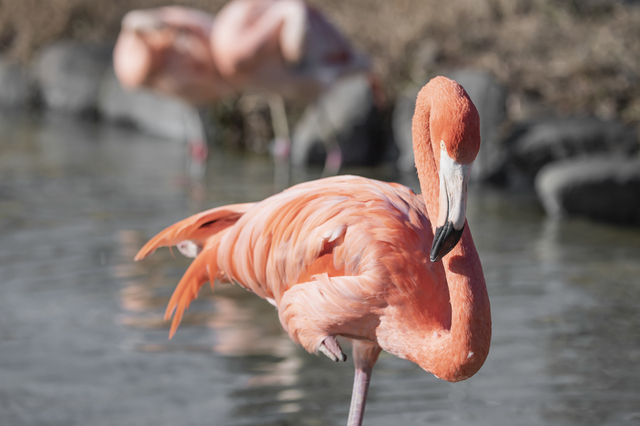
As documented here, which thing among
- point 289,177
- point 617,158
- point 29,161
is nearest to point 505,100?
point 617,158

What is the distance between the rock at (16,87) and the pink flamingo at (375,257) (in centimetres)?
967

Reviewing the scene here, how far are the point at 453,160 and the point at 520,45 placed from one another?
663 centimetres

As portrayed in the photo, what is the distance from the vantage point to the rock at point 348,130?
7.70 m

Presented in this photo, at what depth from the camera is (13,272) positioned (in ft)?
13.2

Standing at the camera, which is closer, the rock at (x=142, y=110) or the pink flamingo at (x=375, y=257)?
the pink flamingo at (x=375, y=257)

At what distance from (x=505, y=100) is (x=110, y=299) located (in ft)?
15.2

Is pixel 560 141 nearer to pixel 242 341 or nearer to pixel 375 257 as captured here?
pixel 242 341

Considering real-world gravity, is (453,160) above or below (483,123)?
above

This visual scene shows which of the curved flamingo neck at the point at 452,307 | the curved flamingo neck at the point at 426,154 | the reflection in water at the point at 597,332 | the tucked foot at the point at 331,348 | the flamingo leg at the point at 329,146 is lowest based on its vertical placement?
the reflection in water at the point at 597,332

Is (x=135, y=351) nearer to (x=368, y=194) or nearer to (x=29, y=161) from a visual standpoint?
(x=368, y=194)

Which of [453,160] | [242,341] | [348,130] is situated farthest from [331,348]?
[348,130]

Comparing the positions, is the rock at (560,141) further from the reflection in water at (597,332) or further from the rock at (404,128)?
the reflection in water at (597,332)

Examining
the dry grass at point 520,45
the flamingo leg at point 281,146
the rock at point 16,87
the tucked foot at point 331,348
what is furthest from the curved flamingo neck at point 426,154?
the rock at point 16,87

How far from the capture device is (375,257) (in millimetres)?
2137
